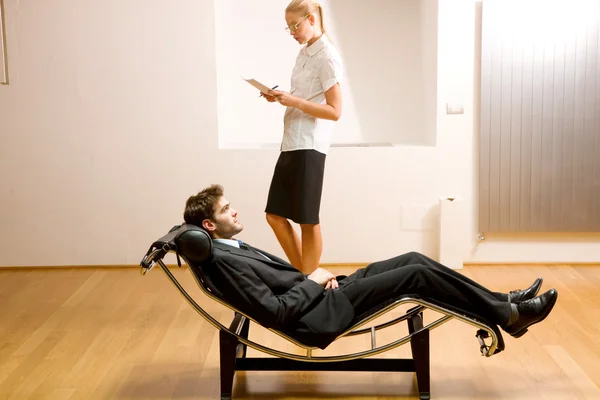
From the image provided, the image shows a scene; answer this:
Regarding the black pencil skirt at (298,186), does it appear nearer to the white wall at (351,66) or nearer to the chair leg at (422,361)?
the chair leg at (422,361)

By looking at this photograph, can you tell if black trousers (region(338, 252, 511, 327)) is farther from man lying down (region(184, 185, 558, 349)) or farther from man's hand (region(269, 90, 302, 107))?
man's hand (region(269, 90, 302, 107))

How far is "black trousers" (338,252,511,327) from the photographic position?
9.91 feet

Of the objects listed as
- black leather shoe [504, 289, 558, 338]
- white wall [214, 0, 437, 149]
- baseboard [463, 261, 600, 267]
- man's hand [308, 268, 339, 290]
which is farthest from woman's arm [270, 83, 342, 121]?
baseboard [463, 261, 600, 267]

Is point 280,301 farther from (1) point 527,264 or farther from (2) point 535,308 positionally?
(1) point 527,264

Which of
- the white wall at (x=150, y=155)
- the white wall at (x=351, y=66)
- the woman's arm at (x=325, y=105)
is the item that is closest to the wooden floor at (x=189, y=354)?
the white wall at (x=150, y=155)

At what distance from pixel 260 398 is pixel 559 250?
279 cm

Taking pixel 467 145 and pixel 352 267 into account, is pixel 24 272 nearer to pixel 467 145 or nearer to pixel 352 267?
pixel 352 267

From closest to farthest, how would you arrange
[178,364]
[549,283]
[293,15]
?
[178,364]
[293,15]
[549,283]

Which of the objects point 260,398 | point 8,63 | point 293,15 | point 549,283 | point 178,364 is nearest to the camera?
point 260,398

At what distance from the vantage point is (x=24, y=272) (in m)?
5.29

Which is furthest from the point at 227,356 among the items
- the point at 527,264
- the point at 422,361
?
the point at 527,264

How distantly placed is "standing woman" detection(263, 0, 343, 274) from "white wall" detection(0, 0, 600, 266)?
105 centimetres

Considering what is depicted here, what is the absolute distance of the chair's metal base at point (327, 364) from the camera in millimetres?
3139

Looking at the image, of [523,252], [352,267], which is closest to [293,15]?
[352,267]
